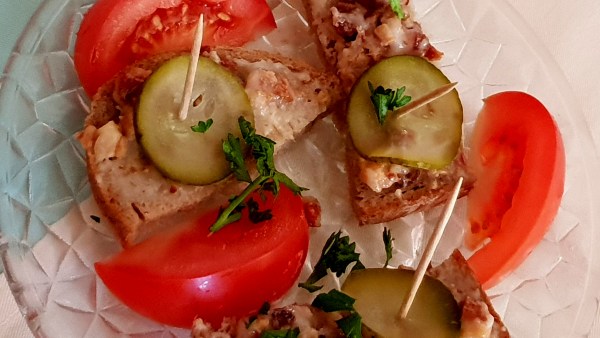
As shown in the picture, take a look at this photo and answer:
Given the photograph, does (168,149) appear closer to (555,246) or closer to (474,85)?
(474,85)

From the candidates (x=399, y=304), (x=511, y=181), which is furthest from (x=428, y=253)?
(x=511, y=181)

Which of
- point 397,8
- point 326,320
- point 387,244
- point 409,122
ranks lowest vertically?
point 326,320

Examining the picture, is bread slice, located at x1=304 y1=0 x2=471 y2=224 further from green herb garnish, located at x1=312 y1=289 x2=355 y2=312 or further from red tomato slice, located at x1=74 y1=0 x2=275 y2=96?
green herb garnish, located at x1=312 y1=289 x2=355 y2=312

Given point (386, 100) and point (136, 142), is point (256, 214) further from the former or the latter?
point (386, 100)

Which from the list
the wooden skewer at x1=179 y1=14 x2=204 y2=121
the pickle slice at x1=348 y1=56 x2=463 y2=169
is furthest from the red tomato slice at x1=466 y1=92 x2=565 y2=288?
the wooden skewer at x1=179 y1=14 x2=204 y2=121

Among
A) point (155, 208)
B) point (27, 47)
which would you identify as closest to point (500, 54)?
point (155, 208)

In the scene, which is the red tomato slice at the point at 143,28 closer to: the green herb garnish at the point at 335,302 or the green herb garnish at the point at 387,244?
the green herb garnish at the point at 387,244
